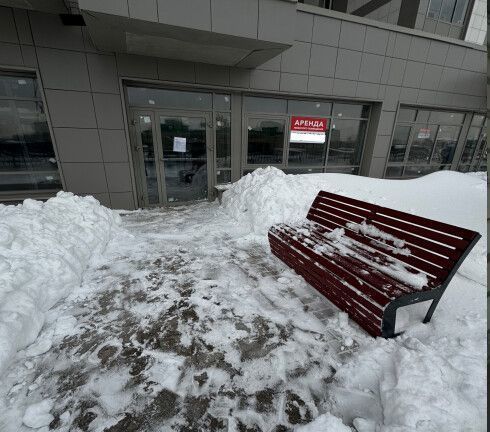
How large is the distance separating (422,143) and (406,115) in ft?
5.30

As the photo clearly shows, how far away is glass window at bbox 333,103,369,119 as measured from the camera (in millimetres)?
8602

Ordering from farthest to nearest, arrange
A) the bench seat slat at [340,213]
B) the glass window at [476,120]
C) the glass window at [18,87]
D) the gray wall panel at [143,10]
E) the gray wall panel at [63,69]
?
1. the glass window at [476,120]
2. the glass window at [18,87]
3. the gray wall panel at [63,69]
4. the gray wall panel at [143,10]
5. the bench seat slat at [340,213]

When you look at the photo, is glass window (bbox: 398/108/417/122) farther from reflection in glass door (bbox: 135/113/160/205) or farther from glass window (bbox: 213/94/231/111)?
reflection in glass door (bbox: 135/113/160/205)

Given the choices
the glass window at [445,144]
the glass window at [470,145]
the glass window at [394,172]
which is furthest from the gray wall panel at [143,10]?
the glass window at [470,145]

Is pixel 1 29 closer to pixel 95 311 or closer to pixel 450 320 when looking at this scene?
pixel 95 311

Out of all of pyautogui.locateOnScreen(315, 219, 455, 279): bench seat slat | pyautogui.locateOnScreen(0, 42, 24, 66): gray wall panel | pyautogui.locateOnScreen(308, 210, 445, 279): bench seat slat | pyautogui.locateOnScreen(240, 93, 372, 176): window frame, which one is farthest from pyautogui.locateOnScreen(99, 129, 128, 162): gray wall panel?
pyautogui.locateOnScreen(315, 219, 455, 279): bench seat slat

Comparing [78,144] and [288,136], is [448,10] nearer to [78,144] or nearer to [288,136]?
[288,136]

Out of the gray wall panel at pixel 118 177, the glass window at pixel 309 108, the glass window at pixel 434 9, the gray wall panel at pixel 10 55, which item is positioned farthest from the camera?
the glass window at pixel 434 9

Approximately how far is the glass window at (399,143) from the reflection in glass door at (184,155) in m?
7.15

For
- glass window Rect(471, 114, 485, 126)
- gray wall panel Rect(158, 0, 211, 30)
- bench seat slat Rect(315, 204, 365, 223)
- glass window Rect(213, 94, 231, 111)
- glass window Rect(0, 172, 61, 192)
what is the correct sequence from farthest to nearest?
glass window Rect(471, 114, 485, 126), glass window Rect(213, 94, 231, 111), glass window Rect(0, 172, 61, 192), gray wall panel Rect(158, 0, 211, 30), bench seat slat Rect(315, 204, 365, 223)

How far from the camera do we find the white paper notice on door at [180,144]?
708 centimetres

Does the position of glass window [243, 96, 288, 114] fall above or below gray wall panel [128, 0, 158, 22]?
below

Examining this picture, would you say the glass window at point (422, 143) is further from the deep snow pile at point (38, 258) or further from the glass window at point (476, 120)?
→ the deep snow pile at point (38, 258)

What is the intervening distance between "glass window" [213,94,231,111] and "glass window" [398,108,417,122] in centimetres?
650
